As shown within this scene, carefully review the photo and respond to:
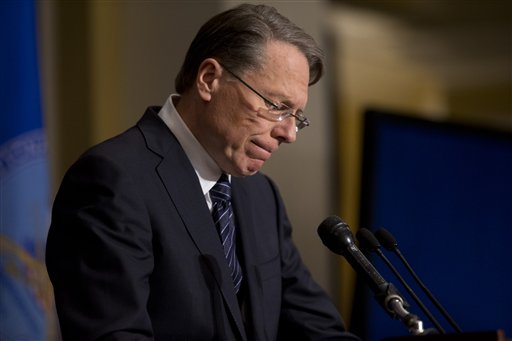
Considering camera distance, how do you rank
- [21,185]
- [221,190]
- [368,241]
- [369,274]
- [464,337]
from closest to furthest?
1. [464,337]
2. [369,274]
3. [368,241]
4. [221,190]
5. [21,185]

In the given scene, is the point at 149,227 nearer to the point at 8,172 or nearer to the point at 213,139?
the point at 213,139

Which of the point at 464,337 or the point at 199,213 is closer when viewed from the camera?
the point at 464,337

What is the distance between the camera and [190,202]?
2314mm

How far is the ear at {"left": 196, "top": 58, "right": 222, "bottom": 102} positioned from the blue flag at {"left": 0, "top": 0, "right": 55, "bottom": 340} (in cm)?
128

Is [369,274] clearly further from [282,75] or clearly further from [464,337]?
[282,75]

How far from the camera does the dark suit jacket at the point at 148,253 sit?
204 centimetres

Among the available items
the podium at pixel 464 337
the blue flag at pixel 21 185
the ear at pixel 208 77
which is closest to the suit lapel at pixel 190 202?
the ear at pixel 208 77

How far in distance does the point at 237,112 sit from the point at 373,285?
57 cm

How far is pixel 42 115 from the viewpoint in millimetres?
3547

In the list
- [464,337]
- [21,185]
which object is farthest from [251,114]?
[21,185]

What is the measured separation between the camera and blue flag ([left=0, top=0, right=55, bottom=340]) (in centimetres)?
336

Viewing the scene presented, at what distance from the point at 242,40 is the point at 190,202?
0.43 meters

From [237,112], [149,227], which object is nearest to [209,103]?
[237,112]

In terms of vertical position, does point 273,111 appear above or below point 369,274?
above
